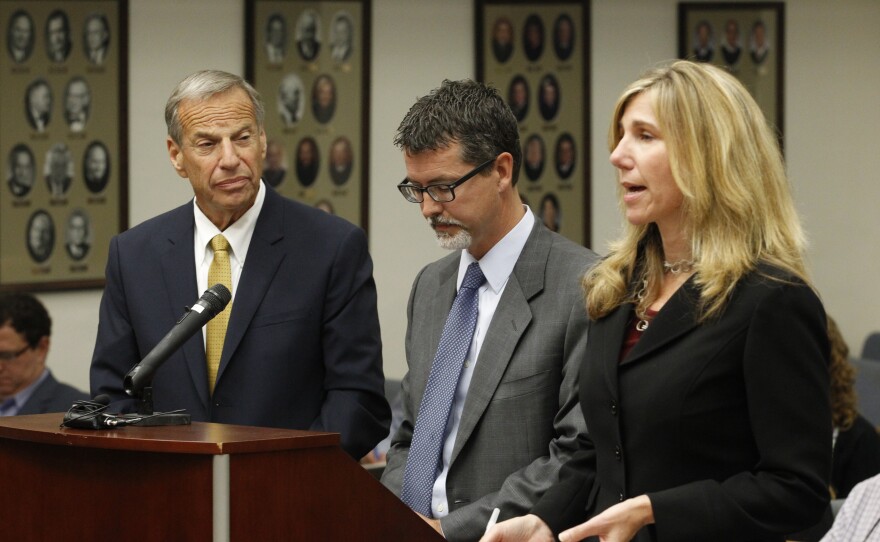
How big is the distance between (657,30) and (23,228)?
148 inches

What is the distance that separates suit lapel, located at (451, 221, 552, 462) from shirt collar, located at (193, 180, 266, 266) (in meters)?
0.65

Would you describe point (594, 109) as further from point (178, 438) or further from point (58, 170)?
point (178, 438)

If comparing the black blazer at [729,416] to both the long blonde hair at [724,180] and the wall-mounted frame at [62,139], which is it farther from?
the wall-mounted frame at [62,139]

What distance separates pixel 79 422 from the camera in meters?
2.13

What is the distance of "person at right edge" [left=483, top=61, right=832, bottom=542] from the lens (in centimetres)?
212

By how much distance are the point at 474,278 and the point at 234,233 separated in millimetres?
595

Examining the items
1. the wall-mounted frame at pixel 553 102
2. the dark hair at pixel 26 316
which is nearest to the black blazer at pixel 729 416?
the dark hair at pixel 26 316

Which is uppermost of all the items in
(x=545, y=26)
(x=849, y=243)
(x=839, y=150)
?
(x=545, y=26)

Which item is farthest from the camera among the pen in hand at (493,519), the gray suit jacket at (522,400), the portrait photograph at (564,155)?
the portrait photograph at (564,155)

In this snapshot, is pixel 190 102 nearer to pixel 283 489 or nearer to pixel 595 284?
pixel 595 284

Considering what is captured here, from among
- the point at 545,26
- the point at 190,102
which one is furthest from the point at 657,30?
the point at 190,102

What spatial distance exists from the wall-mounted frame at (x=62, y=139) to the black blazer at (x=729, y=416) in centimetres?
435

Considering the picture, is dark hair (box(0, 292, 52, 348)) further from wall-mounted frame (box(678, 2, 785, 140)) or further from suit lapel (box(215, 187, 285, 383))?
wall-mounted frame (box(678, 2, 785, 140))

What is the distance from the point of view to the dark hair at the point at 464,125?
2.80m
